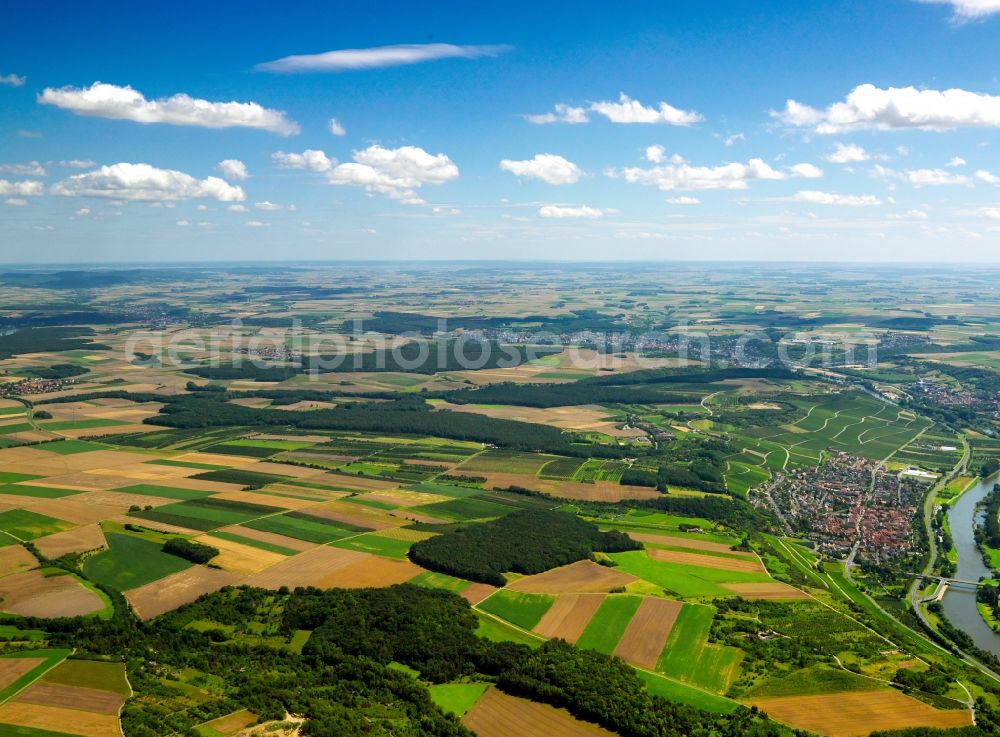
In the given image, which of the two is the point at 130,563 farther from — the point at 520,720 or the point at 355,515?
the point at 520,720

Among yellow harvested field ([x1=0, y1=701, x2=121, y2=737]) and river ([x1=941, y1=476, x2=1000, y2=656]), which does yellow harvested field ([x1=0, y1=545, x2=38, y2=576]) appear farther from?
river ([x1=941, y1=476, x2=1000, y2=656])

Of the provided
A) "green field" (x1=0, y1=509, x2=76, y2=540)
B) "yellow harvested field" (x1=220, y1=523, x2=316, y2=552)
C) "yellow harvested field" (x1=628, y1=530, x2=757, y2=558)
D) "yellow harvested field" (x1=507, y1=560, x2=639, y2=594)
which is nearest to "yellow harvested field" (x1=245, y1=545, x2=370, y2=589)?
"yellow harvested field" (x1=220, y1=523, x2=316, y2=552)

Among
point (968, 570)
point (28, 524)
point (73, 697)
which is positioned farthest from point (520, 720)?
point (28, 524)

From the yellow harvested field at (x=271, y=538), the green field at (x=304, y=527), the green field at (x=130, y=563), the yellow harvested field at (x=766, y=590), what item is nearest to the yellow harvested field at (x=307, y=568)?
the yellow harvested field at (x=271, y=538)

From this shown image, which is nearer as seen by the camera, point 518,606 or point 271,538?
point 518,606

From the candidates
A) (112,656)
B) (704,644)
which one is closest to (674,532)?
(704,644)
